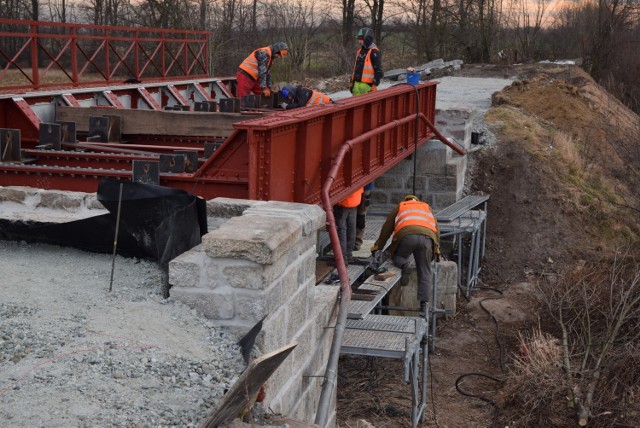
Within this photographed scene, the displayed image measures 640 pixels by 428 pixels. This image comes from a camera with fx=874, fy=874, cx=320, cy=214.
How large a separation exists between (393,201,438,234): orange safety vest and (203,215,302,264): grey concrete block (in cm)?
581

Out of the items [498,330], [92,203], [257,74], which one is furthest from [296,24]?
[92,203]

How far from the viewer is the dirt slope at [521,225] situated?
10.7 m

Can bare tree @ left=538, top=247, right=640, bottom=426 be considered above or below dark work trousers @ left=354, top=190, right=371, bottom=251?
below

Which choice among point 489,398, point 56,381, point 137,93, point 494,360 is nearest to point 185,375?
point 56,381

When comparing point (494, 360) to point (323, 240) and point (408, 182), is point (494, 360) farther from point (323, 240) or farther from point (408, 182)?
point (408, 182)

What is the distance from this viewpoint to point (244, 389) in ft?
14.4

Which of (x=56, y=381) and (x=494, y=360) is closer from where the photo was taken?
(x=56, y=381)

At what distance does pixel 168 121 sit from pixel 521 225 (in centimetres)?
806

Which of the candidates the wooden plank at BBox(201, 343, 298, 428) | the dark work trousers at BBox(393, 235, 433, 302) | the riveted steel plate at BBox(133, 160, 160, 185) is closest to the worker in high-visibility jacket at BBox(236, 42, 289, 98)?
the dark work trousers at BBox(393, 235, 433, 302)

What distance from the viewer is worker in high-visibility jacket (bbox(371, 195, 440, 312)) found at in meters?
11.3

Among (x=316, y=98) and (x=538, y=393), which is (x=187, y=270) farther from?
(x=316, y=98)

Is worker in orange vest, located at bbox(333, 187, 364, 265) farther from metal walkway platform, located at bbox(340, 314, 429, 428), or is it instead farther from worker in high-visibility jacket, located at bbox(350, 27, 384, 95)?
worker in high-visibility jacket, located at bbox(350, 27, 384, 95)

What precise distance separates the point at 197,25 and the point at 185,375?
102 ft

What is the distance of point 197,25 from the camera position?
34.5 m
